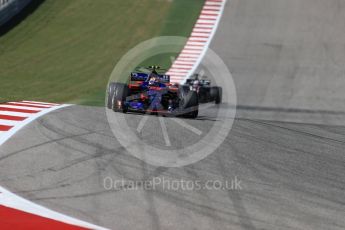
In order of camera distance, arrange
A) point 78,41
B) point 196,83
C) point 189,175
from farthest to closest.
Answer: point 78,41, point 196,83, point 189,175

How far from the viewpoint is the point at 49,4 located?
34344 mm

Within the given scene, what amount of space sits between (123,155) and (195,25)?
Result: 22192 millimetres

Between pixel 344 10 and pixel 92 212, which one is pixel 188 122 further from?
pixel 344 10

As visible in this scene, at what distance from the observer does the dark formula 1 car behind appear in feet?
56.2

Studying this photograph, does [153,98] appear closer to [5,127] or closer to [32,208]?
[5,127]

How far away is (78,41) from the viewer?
100ft

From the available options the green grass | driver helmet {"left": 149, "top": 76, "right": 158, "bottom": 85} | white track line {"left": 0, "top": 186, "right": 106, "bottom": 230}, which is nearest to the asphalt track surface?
white track line {"left": 0, "top": 186, "right": 106, "bottom": 230}

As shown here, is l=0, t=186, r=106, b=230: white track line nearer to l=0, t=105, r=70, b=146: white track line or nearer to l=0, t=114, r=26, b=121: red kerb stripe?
l=0, t=105, r=70, b=146: white track line

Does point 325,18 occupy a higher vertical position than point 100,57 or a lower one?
higher

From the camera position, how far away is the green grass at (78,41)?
2455 centimetres

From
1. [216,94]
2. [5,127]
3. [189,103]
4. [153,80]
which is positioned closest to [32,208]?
[5,127]

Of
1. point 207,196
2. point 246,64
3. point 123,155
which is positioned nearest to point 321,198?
point 207,196

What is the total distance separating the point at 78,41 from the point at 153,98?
13.8 m

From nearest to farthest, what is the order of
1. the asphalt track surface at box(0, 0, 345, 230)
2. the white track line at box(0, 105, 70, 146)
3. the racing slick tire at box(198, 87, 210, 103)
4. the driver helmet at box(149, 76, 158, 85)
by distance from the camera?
the asphalt track surface at box(0, 0, 345, 230), the white track line at box(0, 105, 70, 146), the driver helmet at box(149, 76, 158, 85), the racing slick tire at box(198, 87, 210, 103)
